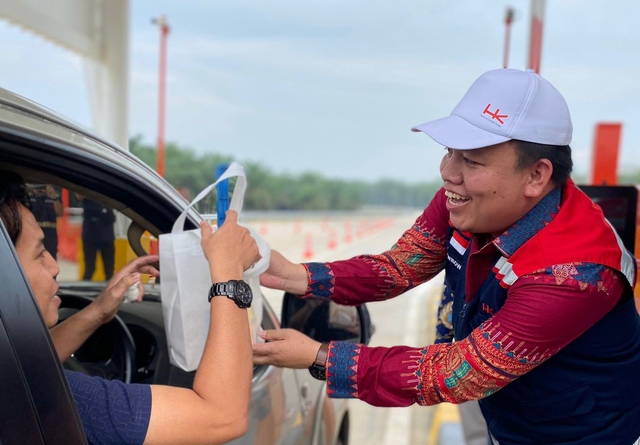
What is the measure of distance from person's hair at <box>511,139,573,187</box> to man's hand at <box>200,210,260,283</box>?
0.70m

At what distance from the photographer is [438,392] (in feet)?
4.75

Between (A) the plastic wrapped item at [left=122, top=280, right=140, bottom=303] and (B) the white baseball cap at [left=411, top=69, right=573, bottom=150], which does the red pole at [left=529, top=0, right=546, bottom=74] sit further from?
(A) the plastic wrapped item at [left=122, top=280, right=140, bottom=303]

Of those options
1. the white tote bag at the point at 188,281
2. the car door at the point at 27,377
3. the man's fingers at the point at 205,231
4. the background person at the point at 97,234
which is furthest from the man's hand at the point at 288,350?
the background person at the point at 97,234

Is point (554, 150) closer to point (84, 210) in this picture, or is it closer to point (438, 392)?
point (438, 392)

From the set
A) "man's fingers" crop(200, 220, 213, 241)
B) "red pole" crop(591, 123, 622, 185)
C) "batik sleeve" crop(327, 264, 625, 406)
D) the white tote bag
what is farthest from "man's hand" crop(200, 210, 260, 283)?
"red pole" crop(591, 123, 622, 185)

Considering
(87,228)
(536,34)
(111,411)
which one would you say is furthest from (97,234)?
(536,34)

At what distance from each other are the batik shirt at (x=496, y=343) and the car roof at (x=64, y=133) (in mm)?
687

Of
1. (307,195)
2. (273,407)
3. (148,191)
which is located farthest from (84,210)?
(307,195)

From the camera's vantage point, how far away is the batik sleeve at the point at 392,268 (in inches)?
78.2

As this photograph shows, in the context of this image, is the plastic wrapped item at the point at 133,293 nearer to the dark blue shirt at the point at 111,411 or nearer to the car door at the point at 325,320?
the car door at the point at 325,320

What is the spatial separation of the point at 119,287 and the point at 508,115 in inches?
47.1

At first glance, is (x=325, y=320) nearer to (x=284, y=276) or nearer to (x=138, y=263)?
(x=284, y=276)

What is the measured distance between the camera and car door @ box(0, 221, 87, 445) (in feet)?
3.23

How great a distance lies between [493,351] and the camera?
1392 millimetres
